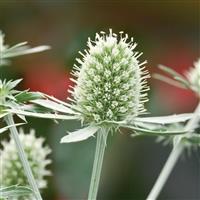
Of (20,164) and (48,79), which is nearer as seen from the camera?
(20,164)

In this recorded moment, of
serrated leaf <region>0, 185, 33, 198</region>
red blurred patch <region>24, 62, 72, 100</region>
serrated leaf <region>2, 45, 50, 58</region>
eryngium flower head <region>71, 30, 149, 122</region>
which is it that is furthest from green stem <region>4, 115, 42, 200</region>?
red blurred patch <region>24, 62, 72, 100</region>

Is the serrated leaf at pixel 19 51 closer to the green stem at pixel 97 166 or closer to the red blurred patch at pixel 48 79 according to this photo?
the green stem at pixel 97 166

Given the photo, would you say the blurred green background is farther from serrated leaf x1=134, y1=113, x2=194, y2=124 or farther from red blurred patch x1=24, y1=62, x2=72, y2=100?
serrated leaf x1=134, y1=113, x2=194, y2=124

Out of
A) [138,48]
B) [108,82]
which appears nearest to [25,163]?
[108,82]

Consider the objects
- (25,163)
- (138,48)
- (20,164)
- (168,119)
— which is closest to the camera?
(25,163)

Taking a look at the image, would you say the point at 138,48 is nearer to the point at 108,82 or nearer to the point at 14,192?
the point at 108,82

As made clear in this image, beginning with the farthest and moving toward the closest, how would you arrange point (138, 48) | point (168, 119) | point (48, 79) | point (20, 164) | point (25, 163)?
1. point (138, 48)
2. point (48, 79)
3. point (20, 164)
4. point (168, 119)
5. point (25, 163)

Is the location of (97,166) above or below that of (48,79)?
below

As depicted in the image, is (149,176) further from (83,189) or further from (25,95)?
(25,95)
